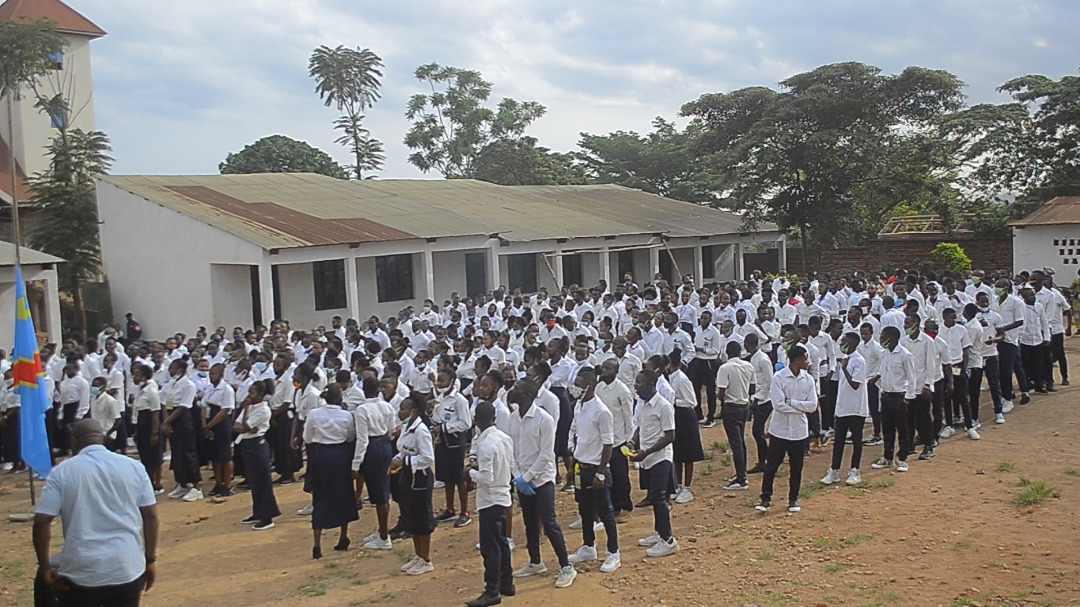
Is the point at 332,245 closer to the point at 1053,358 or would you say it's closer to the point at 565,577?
the point at 1053,358

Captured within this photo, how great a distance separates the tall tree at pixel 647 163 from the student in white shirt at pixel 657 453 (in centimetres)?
3734

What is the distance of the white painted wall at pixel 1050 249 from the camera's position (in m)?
25.9

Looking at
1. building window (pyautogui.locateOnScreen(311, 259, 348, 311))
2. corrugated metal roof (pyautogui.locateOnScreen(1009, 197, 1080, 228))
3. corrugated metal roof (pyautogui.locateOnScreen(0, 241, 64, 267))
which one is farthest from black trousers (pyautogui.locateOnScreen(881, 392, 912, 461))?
corrugated metal roof (pyautogui.locateOnScreen(1009, 197, 1080, 228))

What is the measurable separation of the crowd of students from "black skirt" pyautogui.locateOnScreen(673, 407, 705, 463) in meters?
0.02

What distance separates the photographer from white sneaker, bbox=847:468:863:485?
9406 mm

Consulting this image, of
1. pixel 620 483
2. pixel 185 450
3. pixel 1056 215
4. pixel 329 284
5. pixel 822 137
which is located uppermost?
pixel 822 137

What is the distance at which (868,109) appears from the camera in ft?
89.5

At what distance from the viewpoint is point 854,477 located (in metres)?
9.45

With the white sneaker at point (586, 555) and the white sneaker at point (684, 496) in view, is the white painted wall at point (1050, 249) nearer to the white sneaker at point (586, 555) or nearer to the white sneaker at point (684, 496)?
the white sneaker at point (684, 496)

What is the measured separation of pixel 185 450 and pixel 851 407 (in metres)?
7.38

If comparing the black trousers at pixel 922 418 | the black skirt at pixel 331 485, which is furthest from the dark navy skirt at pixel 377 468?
the black trousers at pixel 922 418

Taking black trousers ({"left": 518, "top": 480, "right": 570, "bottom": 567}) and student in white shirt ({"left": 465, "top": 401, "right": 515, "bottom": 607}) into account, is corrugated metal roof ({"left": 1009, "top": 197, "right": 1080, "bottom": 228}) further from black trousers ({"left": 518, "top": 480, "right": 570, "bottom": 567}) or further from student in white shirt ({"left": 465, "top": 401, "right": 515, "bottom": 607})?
student in white shirt ({"left": 465, "top": 401, "right": 515, "bottom": 607})

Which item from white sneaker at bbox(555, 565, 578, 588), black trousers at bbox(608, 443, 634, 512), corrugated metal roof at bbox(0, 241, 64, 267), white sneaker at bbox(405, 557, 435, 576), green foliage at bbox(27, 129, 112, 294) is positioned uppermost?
green foliage at bbox(27, 129, 112, 294)

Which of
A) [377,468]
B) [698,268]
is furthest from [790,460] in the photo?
[698,268]
